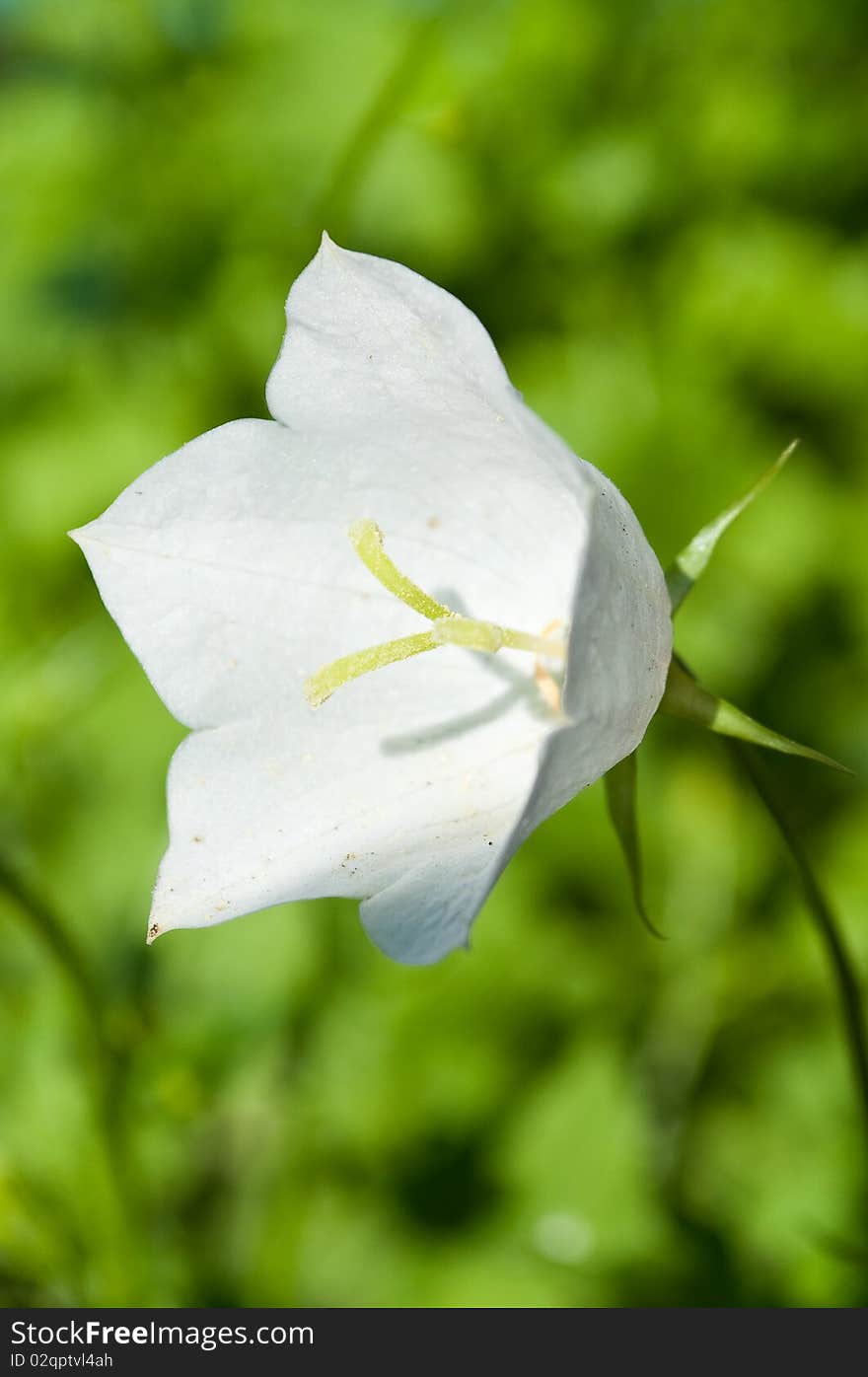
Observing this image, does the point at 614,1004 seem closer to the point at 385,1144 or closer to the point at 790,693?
the point at 385,1144

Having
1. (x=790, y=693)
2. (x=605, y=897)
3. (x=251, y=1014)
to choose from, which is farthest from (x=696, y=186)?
(x=251, y=1014)

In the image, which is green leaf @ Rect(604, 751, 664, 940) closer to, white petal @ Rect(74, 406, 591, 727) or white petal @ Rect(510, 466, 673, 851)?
white petal @ Rect(510, 466, 673, 851)

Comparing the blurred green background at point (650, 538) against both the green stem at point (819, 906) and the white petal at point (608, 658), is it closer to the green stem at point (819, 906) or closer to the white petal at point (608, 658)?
the green stem at point (819, 906)

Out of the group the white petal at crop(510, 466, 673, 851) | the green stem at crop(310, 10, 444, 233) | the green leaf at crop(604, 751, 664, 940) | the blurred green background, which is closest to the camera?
the white petal at crop(510, 466, 673, 851)

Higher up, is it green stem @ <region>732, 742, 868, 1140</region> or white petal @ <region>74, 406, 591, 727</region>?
white petal @ <region>74, 406, 591, 727</region>

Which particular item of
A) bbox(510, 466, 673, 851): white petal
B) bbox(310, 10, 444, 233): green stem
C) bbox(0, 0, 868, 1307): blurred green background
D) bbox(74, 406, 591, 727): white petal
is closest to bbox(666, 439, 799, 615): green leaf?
bbox(510, 466, 673, 851): white petal

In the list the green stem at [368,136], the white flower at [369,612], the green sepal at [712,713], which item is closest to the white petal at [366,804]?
the white flower at [369,612]
